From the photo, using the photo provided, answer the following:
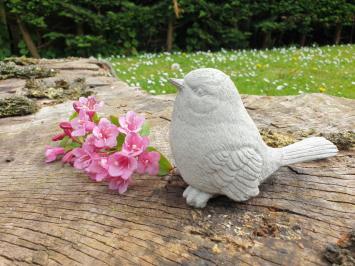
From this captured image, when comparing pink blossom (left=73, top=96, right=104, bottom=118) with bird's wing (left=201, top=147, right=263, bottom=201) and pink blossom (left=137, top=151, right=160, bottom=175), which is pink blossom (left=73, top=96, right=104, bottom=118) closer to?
pink blossom (left=137, top=151, right=160, bottom=175)

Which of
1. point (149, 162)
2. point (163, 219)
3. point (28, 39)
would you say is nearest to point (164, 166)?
point (149, 162)

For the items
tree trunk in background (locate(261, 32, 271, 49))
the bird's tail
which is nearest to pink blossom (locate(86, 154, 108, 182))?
the bird's tail

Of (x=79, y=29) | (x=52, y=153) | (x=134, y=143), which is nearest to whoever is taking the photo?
(x=134, y=143)

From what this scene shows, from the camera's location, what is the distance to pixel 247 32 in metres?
8.70

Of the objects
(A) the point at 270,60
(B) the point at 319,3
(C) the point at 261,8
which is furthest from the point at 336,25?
(A) the point at 270,60

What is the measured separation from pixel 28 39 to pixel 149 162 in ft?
22.2

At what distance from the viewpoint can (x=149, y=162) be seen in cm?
168

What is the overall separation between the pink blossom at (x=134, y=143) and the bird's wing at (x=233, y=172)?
271mm

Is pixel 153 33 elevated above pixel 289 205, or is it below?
below

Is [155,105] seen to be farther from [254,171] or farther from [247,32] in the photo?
[247,32]

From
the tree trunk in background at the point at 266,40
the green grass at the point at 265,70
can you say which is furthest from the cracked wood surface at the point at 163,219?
the tree trunk in background at the point at 266,40

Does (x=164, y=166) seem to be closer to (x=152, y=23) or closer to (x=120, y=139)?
(x=120, y=139)

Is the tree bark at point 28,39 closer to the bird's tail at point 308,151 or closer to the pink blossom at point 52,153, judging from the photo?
the pink blossom at point 52,153

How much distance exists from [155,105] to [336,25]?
7.89m
